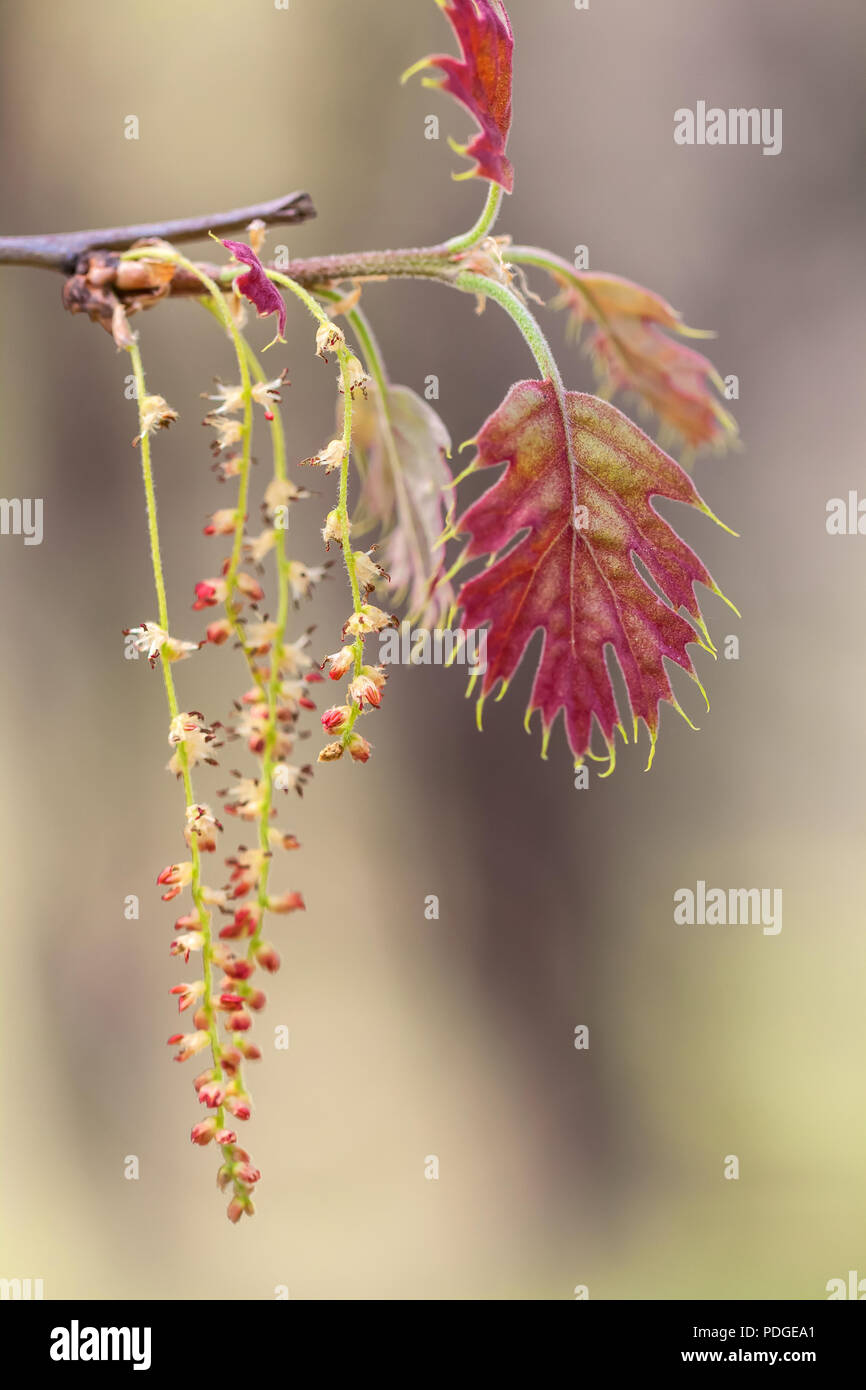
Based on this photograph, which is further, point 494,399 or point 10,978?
point 10,978

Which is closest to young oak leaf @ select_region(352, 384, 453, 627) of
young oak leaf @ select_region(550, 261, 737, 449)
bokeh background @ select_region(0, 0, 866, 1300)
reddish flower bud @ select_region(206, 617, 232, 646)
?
young oak leaf @ select_region(550, 261, 737, 449)

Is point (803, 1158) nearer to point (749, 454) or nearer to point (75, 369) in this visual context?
point (749, 454)

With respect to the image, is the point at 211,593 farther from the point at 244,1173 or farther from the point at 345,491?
the point at 244,1173

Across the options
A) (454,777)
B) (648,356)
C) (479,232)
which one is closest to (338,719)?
(479,232)

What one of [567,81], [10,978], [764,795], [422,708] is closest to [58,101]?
[567,81]

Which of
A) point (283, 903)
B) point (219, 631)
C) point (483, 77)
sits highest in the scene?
point (483, 77)

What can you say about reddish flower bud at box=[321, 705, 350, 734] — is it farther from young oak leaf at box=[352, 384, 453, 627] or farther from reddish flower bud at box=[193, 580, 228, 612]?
young oak leaf at box=[352, 384, 453, 627]

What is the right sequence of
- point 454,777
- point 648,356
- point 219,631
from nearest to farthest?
1. point 219,631
2. point 648,356
3. point 454,777
